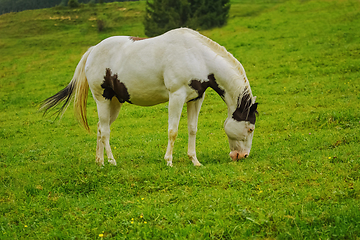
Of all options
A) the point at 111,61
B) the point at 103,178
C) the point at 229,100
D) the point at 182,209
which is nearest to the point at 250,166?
the point at 229,100

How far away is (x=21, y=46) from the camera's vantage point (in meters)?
36.7

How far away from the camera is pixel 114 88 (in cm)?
743

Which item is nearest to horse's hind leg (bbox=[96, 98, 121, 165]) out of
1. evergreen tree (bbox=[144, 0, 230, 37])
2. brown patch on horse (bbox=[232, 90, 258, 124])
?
brown patch on horse (bbox=[232, 90, 258, 124])

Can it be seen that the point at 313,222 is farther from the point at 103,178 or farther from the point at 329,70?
the point at 329,70

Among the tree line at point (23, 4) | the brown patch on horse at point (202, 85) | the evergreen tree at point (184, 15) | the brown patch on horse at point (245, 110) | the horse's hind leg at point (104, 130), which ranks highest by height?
the brown patch on horse at point (202, 85)

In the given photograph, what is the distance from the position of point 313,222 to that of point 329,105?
972 cm

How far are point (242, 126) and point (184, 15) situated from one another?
31662 millimetres

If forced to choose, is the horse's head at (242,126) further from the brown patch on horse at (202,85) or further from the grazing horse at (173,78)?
the brown patch on horse at (202,85)

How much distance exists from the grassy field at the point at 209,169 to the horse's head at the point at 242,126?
0.42 meters

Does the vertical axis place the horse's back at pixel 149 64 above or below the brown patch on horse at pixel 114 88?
above

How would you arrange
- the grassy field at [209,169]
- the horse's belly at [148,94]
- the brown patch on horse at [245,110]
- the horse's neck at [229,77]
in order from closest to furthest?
the grassy field at [209,169], the horse's neck at [229,77], the brown patch on horse at [245,110], the horse's belly at [148,94]

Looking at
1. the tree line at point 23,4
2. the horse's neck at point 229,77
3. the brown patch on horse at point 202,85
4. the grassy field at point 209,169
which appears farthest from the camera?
the tree line at point 23,4

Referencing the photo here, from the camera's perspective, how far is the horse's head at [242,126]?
6.97 m

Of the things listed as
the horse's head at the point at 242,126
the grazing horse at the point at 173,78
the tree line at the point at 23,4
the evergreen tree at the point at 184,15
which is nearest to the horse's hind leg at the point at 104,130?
the grazing horse at the point at 173,78
